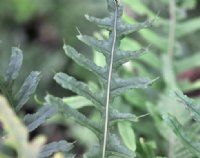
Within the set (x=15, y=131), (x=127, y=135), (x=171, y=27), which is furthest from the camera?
(x=171, y=27)

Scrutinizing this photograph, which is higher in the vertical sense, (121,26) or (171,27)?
(171,27)

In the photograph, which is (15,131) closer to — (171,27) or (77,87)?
(77,87)

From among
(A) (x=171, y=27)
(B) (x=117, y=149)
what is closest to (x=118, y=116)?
(B) (x=117, y=149)

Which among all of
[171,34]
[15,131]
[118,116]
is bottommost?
[15,131]

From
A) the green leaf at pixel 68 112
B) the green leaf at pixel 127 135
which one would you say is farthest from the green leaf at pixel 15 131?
the green leaf at pixel 127 135

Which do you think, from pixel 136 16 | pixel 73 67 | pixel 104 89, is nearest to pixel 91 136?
pixel 73 67

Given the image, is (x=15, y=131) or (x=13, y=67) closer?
(x=15, y=131)

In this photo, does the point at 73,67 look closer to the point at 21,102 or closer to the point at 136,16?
the point at 136,16
